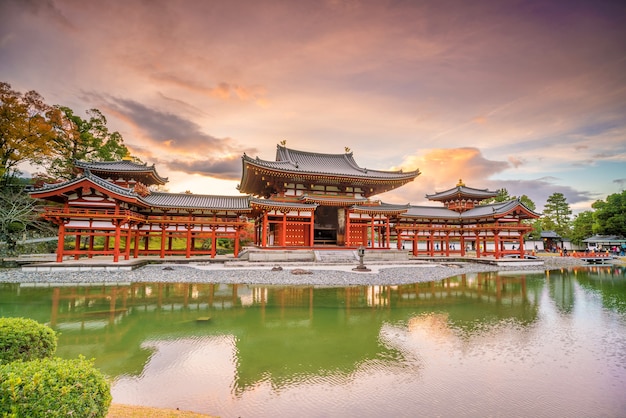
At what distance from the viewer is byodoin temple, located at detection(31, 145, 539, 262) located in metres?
20.7

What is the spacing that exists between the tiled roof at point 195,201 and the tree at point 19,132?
11622 millimetres

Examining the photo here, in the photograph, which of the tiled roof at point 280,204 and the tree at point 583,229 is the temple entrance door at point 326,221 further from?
the tree at point 583,229

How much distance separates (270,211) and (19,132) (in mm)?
22788

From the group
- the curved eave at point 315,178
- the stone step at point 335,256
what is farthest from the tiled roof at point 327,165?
the stone step at point 335,256

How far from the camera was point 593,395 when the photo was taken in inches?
203

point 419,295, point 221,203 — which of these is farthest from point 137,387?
point 221,203

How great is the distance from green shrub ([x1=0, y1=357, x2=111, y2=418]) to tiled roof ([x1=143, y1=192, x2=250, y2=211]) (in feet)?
74.2

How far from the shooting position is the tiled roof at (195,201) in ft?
80.3

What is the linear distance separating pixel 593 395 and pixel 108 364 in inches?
351

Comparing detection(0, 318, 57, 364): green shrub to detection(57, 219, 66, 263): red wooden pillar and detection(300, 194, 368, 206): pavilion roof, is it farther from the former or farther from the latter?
detection(300, 194, 368, 206): pavilion roof

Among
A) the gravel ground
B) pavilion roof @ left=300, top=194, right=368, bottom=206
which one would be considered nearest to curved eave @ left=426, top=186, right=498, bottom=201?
pavilion roof @ left=300, top=194, right=368, bottom=206

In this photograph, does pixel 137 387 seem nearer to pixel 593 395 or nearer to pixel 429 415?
pixel 429 415

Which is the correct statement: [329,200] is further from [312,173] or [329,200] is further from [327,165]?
[327,165]

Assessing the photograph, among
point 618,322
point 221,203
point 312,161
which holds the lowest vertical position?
point 618,322
